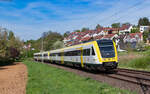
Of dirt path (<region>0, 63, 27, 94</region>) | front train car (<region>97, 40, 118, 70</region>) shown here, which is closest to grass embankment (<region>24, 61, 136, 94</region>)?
dirt path (<region>0, 63, 27, 94</region>)

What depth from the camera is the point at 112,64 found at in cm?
1572

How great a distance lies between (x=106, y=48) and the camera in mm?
16250

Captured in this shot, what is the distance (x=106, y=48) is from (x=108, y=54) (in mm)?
594

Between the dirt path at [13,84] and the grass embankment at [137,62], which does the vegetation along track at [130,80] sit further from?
the dirt path at [13,84]

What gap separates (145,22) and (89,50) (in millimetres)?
127876

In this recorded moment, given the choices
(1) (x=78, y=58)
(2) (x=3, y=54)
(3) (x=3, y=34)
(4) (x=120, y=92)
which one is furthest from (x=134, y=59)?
(3) (x=3, y=34)

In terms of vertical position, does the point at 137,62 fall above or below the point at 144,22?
below

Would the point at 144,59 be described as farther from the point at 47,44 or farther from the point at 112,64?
the point at 47,44

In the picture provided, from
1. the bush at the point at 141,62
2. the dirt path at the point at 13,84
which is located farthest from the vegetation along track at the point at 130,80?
the dirt path at the point at 13,84

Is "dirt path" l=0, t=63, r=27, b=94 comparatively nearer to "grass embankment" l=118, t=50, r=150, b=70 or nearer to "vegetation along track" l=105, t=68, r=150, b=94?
"vegetation along track" l=105, t=68, r=150, b=94

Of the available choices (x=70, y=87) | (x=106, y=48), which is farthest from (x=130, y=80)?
(x=106, y=48)

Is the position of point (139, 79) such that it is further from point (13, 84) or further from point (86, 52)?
point (13, 84)

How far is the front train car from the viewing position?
51.4ft

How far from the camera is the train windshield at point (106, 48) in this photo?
15914mm
